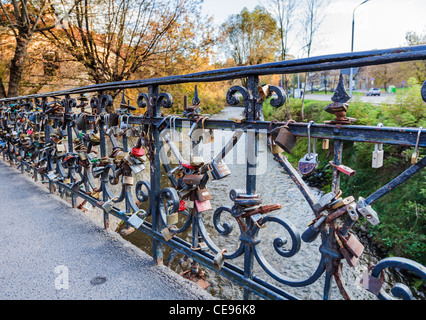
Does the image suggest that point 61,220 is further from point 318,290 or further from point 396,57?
point 318,290

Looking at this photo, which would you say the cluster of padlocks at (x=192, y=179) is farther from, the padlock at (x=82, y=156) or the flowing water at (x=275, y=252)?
the flowing water at (x=275, y=252)

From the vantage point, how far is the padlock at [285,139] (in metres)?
1.31

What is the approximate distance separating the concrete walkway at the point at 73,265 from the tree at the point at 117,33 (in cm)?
1146

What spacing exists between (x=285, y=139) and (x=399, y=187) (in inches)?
443

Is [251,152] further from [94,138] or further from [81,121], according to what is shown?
[81,121]

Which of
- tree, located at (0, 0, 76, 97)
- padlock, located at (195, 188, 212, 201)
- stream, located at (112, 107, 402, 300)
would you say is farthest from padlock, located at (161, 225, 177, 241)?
tree, located at (0, 0, 76, 97)

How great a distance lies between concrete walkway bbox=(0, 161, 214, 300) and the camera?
6.47 feet

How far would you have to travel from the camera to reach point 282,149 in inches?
54.5

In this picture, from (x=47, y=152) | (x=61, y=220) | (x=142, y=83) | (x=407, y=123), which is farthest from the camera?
(x=407, y=123)

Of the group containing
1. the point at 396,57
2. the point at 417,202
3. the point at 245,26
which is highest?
the point at 245,26

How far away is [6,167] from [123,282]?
531cm

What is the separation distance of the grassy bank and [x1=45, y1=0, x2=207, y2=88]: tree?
8636 mm

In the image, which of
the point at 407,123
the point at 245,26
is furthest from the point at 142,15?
the point at 245,26
